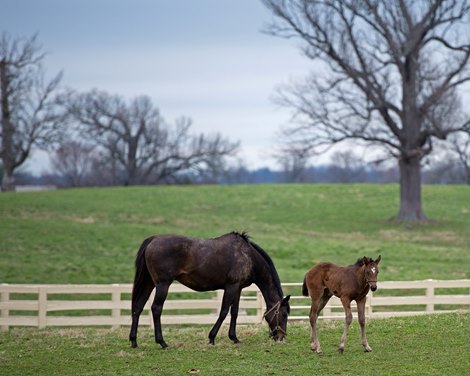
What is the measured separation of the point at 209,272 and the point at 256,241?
745 inches

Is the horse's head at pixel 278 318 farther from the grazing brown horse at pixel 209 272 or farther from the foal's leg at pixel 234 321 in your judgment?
the foal's leg at pixel 234 321

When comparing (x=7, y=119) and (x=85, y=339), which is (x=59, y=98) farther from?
(x=85, y=339)

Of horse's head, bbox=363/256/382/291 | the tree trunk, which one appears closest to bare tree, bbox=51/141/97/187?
the tree trunk

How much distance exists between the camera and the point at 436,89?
3659cm

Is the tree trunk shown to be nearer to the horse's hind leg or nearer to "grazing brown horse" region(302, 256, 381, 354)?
the horse's hind leg

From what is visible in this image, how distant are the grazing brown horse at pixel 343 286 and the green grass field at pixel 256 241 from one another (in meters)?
0.45

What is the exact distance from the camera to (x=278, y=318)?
12.9 meters

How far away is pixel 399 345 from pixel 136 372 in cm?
421

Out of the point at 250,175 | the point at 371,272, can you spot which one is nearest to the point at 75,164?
the point at 250,175

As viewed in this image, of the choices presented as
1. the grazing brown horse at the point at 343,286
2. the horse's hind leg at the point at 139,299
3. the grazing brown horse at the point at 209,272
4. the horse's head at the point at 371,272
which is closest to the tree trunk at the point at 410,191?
the grazing brown horse at the point at 209,272

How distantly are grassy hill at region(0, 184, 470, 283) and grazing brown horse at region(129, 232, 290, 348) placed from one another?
429 inches

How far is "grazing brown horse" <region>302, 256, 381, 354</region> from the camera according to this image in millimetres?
11383

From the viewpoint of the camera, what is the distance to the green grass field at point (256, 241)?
11.2 m

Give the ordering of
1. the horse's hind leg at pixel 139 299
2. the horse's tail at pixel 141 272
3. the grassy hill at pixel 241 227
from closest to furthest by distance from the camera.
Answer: the horse's tail at pixel 141 272, the horse's hind leg at pixel 139 299, the grassy hill at pixel 241 227
